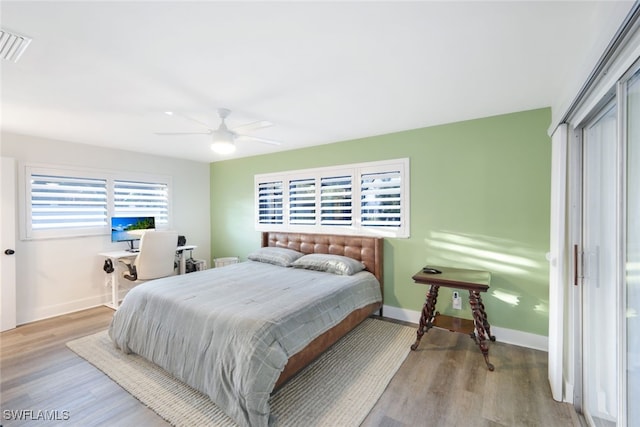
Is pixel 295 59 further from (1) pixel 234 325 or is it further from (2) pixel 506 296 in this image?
(2) pixel 506 296

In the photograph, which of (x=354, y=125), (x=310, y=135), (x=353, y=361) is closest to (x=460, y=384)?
(x=353, y=361)

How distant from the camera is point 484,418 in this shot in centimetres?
187

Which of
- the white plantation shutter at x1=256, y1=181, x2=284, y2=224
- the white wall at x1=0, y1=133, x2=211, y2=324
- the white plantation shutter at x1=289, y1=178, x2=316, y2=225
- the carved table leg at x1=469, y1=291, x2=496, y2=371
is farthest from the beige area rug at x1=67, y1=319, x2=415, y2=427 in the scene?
the white plantation shutter at x1=256, y1=181, x2=284, y2=224

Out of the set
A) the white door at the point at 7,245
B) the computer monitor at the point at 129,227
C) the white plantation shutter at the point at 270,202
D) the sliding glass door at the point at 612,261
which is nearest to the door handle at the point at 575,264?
the sliding glass door at the point at 612,261

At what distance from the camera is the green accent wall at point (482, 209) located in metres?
2.77

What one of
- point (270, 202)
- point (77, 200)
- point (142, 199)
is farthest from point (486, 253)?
point (77, 200)

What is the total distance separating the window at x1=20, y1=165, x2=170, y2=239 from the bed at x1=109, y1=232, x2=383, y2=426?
2.04 metres

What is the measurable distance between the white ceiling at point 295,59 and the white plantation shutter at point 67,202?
923 mm

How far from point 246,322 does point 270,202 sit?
3004 mm

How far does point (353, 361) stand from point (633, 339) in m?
1.92

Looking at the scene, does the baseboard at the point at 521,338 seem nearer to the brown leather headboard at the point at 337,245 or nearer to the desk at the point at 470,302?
the desk at the point at 470,302

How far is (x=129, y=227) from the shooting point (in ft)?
14.3

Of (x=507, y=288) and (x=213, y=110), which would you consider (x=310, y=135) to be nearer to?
(x=213, y=110)

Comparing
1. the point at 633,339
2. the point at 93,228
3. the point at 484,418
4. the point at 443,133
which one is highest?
the point at 443,133
